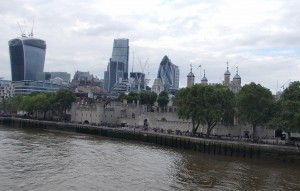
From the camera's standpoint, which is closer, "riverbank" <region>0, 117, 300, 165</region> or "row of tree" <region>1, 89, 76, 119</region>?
"riverbank" <region>0, 117, 300, 165</region>

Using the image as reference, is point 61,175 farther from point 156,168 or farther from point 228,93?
point 228,93

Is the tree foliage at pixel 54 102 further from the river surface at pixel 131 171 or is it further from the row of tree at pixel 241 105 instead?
the river surface at pixel 131 171

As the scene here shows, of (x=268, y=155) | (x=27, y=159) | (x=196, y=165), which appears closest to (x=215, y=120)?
(x=268, y=155)

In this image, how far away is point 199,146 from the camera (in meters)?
76.3

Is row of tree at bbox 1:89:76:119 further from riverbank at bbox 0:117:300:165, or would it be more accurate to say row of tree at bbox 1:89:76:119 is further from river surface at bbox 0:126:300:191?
river surface at bbox 0:126:300:191

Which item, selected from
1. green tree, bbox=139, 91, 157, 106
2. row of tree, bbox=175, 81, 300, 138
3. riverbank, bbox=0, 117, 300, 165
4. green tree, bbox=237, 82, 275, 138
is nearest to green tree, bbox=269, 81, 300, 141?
row of tree, bbox=175, 81, 300, 138

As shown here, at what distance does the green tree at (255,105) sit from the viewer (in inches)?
3191

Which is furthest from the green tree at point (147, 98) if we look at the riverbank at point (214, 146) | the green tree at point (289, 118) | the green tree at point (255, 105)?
the green tree at point (289, 118)

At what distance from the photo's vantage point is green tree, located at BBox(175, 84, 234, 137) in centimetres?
8619

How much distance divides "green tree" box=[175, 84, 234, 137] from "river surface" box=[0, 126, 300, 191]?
59.4 ft

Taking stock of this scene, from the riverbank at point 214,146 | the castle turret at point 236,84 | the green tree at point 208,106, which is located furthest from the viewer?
the castle turret at point 236,84

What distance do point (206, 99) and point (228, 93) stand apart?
17.9 feet

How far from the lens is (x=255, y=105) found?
82125mm

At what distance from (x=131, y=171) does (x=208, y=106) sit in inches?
1588
